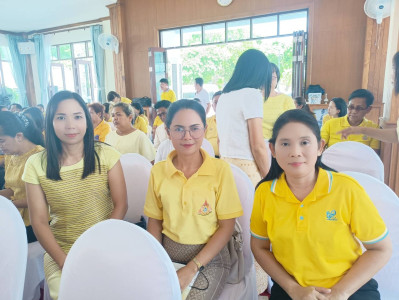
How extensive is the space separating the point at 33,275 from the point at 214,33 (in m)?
6.53

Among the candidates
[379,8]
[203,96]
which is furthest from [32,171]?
[203,96]

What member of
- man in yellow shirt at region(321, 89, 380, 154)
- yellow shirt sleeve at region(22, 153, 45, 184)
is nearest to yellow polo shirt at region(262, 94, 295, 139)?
man in yellow shirt at region(321, 89, 380, 154)

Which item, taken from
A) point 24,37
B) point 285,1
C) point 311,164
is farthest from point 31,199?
point 24,37

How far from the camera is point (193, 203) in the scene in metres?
1.17

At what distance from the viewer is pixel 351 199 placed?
36.5 inches

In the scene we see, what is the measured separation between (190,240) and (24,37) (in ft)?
41.2

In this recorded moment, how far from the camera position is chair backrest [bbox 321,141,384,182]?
158 centimetres

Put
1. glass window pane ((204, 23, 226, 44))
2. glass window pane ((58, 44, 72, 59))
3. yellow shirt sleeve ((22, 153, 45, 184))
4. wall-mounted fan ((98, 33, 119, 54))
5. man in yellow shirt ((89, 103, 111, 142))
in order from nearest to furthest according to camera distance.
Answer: yellow shirt sleeve ((22, 153, 45, 184)) → man in yellow shirt ((89, 103, 111, 142)) → glass window pane ((204, 23, 226, 44)) → wall-mounted fan ((98, 33, 119, 54)) → glass window pane ((58, 44, 72, 59))

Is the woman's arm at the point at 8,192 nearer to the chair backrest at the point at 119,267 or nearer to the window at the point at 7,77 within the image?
the chair backrest at the point at 119,267

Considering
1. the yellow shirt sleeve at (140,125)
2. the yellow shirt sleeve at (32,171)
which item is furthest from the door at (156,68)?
the yellow shirt sleeve at (32,171)

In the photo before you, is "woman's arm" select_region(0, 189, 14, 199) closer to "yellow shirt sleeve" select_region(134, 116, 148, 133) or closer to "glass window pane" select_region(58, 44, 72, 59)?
"yellow shirt sleeve" select_region(134, 116, 148, 133)

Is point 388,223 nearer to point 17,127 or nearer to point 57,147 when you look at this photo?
point 57,147

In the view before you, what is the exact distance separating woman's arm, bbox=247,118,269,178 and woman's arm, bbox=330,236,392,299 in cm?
80

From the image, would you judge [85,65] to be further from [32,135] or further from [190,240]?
[190,240]
